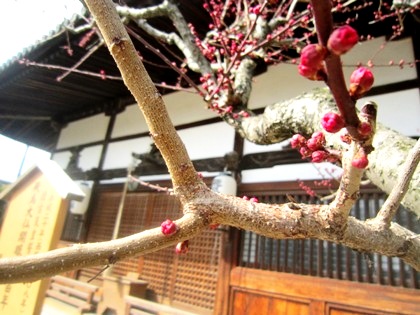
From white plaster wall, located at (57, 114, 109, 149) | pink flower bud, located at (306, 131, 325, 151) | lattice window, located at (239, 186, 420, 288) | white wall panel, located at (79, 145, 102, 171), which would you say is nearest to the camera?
pink flower bud, located at (306, 131, 325, 151)

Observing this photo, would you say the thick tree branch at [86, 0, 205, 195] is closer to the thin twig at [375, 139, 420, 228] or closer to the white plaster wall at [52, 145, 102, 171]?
the thin twig at [375, 139, 420, 228]

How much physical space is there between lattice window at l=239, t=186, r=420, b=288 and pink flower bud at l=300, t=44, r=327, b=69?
8.99ft

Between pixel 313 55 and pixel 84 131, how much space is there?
28.9ft

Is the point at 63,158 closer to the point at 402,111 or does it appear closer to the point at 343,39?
the point at 402,111

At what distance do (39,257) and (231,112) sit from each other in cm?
242

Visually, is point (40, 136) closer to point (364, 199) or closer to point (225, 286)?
point (225, 286)

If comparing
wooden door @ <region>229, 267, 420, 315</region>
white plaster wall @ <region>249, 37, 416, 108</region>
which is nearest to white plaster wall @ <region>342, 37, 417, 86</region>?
white plaster wall @ <region>249, 37, 416, 108</region>

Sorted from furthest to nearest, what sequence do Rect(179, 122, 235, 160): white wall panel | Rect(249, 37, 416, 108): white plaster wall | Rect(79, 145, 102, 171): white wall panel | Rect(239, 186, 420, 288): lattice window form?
Rect(79, 145, 102, 171): white wall panel
Rect(179, 122, 235, 160): white wall panel
Rect(249, 37, 416, 108): white plaster wall
Rect(239, 186, 420, 288): lattice window

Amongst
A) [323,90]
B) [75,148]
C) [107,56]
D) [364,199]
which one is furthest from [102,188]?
[323,90]

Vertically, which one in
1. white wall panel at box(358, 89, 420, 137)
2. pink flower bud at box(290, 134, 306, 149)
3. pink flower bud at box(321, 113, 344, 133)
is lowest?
pink flower bud at box(321, 113, 344, 133)

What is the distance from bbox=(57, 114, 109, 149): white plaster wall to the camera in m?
Answer: 7.92

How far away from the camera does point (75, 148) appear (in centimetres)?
Answer: 841

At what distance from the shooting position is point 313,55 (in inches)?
19.6

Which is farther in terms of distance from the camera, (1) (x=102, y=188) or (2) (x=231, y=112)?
(1) (x=102, y=188)
